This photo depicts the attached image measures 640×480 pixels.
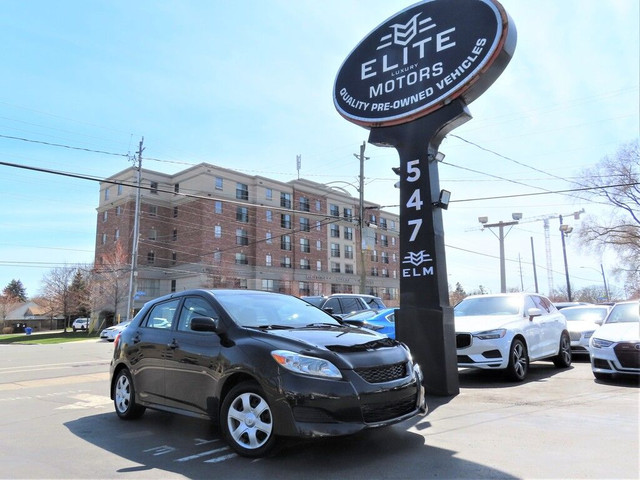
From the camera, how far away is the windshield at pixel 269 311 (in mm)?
5082

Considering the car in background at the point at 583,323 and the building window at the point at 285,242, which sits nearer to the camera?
the car in background at the point at 583,323

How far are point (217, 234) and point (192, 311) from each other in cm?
4631

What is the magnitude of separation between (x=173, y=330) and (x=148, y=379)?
742 mm

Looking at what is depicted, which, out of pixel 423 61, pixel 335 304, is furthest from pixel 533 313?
pixel 335 304

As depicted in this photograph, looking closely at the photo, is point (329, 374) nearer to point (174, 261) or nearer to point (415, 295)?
point (415, 295)

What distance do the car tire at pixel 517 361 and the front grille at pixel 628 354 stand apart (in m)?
1.45

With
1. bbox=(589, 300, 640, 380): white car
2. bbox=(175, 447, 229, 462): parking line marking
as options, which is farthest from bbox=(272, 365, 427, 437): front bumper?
bbox=(589, 300, 640, 380): white car

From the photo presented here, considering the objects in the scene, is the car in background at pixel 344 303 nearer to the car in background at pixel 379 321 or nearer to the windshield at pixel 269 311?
the car in background at pixel 379 321

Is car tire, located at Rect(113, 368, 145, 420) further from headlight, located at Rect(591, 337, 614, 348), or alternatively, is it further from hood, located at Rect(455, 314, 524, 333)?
headlight, located at Rect(591, 337, 614, 348)

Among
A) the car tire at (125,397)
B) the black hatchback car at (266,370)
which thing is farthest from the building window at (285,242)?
the black hatchback car at (266,370)

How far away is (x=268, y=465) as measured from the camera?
4.13 metres

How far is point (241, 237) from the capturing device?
52906 millimetres

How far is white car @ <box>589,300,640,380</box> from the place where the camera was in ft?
25.2

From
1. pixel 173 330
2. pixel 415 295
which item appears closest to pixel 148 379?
pixel 173 330
